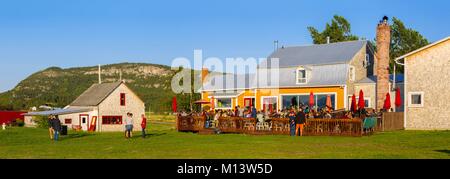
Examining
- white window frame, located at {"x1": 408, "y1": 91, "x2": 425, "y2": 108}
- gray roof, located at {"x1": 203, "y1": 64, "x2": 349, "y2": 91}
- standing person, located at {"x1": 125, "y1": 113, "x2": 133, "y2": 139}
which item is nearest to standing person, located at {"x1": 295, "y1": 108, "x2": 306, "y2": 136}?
white window frame, located at {"x1": 408, "y1": 91, "x2": 425, "y2": 108}

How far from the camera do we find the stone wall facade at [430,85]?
36.8m

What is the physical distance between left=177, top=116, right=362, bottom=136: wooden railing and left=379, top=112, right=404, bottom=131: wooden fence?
481 centimetres

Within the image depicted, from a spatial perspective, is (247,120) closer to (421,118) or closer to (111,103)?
(421,118)

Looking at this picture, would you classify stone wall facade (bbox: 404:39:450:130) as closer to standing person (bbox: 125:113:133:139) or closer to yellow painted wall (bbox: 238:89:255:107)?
yellow painted wall (bbox: 238:89:255:107)

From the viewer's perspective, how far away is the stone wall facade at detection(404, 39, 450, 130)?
36.8 meters

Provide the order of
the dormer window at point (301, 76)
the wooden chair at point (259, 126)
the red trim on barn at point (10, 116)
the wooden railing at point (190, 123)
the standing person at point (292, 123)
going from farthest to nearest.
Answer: the red trim on barn at point (10, 116) < the dormer window at point (301, 76) < the wooden railing at point (190, 123) < the wooden chair at point (259, 126) < the standing person at point (292, 123)

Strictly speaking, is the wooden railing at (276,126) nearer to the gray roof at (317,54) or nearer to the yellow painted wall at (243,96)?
the yellow painted wall at (243,96)

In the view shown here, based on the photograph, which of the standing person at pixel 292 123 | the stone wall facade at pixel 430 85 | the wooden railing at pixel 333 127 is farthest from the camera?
the stone wall facade at pixel 430 85

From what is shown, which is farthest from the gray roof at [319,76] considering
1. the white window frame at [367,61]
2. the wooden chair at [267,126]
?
the wooden chair at [267,126]

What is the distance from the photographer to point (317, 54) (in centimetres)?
5025

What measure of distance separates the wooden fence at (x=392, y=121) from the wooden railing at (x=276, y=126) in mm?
4812

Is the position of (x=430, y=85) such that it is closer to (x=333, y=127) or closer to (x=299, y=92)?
(x=333, y=127)
